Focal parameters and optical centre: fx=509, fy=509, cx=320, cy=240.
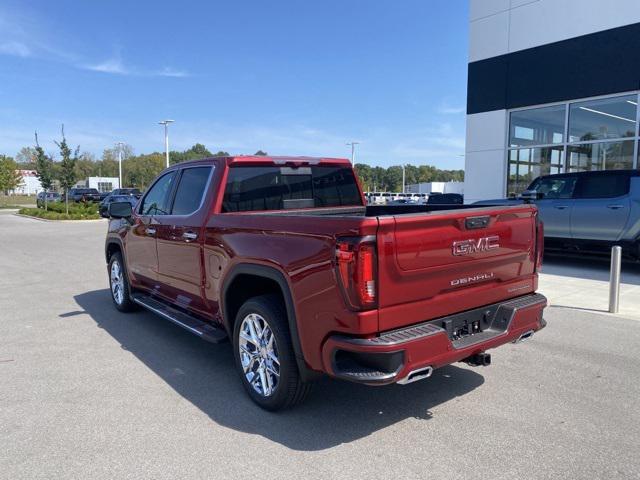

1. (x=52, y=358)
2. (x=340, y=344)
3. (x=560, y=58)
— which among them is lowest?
(x=52, y=358)

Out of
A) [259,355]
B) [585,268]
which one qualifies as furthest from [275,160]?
[585,268]

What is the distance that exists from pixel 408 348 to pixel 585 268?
8738 millimetres

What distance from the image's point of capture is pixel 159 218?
210 inches

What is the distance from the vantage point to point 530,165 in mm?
15023

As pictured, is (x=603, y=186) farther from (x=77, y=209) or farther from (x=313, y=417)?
(x=77, y=209)

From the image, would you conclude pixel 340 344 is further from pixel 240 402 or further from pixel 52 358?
pixel 52 358

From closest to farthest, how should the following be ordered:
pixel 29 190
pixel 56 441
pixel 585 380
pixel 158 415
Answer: pixel 56 441, pixel 158 415, pixel 585 380, pixel 29 190

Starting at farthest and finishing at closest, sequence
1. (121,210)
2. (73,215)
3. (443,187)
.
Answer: (443,187)
(73,215)
(121,210)

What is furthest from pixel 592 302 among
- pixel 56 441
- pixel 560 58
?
pixel 560 58

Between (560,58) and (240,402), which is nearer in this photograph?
(240,402)

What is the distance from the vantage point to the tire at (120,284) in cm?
662

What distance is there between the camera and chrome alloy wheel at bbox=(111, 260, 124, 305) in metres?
6.74

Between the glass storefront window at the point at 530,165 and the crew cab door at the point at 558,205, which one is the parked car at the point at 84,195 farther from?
the crew cab door at the point at 558,205

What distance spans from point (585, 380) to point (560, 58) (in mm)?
12066
